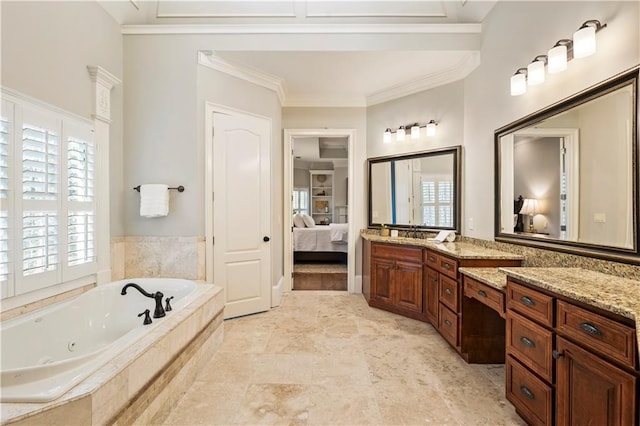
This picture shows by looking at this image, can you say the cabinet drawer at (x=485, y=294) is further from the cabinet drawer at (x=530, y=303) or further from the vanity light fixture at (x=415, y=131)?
the vanity light fixture at (x=415, y=131)

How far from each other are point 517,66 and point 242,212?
289cm

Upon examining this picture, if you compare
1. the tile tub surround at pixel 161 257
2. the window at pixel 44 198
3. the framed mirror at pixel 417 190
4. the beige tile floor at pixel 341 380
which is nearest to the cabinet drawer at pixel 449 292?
the beige tile floor at pixel 341 380

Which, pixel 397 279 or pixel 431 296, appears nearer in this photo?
pixel 431 296

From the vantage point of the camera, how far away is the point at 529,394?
5.27 feet

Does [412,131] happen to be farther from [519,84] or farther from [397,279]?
[397,279]

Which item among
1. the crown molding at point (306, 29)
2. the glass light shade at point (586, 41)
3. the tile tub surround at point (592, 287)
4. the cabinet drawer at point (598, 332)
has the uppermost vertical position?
the crown molding at point (306, 29)

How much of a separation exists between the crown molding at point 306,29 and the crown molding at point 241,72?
0.76 ft

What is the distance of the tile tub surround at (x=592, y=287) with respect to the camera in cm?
113

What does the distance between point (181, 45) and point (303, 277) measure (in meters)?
3.66

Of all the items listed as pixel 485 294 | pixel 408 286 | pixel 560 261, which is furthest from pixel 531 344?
pixel 408 286

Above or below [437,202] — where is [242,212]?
below

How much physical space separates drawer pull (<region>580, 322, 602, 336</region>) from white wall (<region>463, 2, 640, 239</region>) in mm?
1342

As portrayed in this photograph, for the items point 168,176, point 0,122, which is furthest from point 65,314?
point 168,176

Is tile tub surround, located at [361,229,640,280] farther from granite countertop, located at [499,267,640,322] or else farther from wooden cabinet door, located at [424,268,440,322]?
wooden cabinet door, located at [424,268,440,322]
